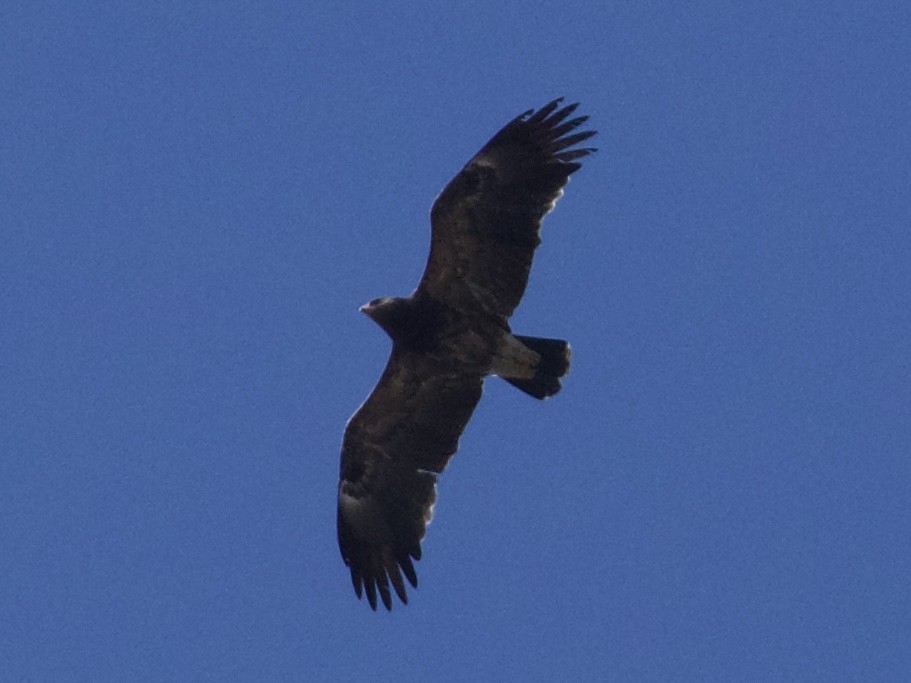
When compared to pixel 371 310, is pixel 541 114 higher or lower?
higher

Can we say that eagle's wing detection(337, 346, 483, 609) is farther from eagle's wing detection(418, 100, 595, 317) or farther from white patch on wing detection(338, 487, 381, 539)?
eagle's wing detection(418, 100, 595, 317)

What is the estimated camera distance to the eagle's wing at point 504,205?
71.7 ft

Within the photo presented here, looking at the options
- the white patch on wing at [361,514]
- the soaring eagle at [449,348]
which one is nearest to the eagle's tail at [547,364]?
the soaring eagle at [449,348]

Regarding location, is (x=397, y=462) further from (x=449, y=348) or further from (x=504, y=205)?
(x=504, y=205)

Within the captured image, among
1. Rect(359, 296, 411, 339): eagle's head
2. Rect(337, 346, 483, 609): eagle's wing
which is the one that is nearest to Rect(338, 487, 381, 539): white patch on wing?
Rect(337, 346, 483, 609): eagle's wing

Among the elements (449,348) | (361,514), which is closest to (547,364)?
(449,348)

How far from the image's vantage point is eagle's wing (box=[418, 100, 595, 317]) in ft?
71.7

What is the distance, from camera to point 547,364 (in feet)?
72.7

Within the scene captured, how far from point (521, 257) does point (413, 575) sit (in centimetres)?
367

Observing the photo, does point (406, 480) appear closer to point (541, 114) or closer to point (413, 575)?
point (413, 575)

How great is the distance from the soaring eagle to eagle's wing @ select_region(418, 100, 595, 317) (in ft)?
0.03

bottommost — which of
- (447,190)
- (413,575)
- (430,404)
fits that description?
(413,575)

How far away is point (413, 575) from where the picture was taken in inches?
888

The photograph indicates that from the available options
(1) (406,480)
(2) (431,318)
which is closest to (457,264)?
(2) (431,318)
